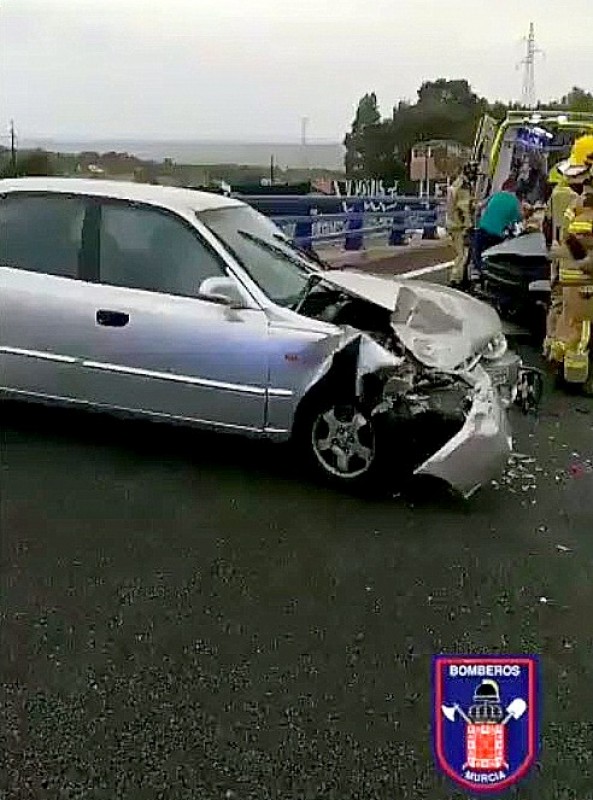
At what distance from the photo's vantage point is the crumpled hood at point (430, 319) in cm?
562

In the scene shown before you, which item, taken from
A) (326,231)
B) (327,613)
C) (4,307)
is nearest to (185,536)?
(327,613)

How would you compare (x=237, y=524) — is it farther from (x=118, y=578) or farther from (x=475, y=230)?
(x=475, y=230)

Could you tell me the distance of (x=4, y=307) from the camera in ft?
20.1

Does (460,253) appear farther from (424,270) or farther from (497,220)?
(497,220)

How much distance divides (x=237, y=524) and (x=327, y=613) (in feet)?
3.44

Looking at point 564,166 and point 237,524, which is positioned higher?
point 564,166

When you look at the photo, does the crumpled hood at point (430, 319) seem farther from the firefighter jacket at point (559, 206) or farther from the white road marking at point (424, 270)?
the white road marking at point (424, 270)

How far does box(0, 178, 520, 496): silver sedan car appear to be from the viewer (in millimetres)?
5539

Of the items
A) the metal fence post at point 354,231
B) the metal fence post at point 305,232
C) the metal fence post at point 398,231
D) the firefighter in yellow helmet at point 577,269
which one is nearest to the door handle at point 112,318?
the firefighter in yellow helmet at point 577,269

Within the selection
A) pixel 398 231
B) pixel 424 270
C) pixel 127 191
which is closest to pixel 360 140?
pixel 398 231

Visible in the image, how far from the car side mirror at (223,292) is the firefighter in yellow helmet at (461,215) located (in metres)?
7.91

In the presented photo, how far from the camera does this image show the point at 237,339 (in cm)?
575

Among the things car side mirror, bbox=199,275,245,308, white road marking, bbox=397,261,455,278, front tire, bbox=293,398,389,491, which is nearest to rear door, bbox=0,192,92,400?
car side mirror, bbox=199,275,245,308

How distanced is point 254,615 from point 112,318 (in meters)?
2.34
